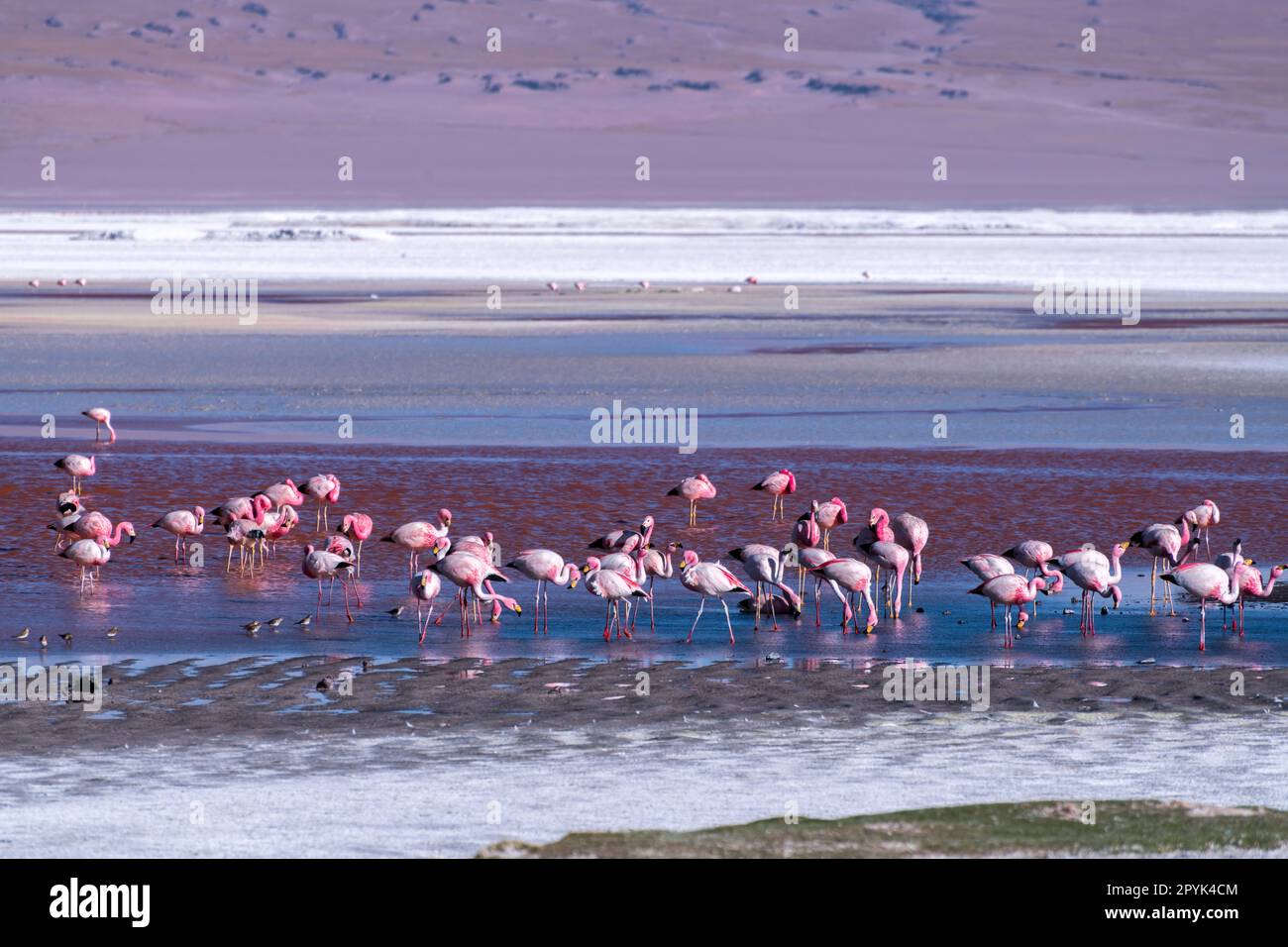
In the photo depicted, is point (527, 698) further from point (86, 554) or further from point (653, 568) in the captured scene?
point (86, 554)

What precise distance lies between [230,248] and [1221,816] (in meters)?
60.6

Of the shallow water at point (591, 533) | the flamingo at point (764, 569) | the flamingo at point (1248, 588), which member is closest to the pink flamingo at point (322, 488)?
the shallow water at point (591, 533)

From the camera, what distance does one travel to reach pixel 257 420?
22.6m

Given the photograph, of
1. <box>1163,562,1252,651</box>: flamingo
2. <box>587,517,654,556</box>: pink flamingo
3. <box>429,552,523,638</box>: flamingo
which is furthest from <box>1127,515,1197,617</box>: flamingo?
<box>429,552,523,638</box>: flamingo

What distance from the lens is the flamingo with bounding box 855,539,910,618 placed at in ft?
41.8

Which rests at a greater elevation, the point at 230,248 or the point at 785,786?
the point at 230,248

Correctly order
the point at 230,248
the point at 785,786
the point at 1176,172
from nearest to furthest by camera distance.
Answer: the point at 785,786 < the point at 230,248 < the point at 1176,172

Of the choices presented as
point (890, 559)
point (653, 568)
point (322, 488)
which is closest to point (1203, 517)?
point (890, 559)

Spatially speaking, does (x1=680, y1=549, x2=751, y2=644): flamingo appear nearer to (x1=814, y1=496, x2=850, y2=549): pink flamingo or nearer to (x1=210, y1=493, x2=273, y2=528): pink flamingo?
(x1=814, y1=496, x2=850, y2=549): pink flamingo

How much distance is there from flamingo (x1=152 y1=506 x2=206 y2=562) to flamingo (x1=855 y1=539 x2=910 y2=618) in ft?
14.8

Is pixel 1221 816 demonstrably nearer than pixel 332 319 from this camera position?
Yes

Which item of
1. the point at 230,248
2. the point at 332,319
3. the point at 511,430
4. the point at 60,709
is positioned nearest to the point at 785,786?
the point at 60,709

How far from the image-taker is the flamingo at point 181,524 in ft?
46.9

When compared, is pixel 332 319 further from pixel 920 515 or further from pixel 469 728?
pixel 469 728
